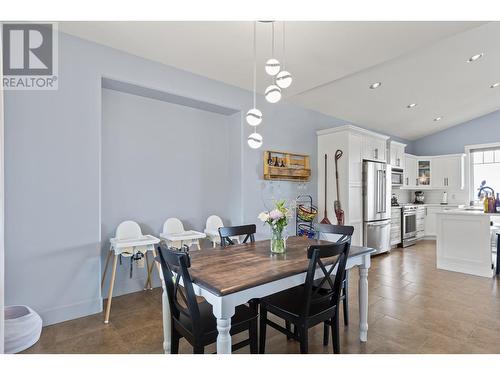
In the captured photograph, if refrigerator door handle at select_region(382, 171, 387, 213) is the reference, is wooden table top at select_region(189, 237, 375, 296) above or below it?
below

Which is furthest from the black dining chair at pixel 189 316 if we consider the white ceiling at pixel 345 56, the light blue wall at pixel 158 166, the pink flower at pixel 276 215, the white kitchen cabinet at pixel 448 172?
the white kitchen cabinet at pixel 448 172

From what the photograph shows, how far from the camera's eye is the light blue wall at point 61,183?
2.37m

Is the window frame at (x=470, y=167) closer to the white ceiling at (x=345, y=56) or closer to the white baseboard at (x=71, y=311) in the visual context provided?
the white ceiling at (x=345, y=56)

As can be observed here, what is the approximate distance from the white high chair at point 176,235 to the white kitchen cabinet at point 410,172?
590cm

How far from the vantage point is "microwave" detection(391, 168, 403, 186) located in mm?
6246

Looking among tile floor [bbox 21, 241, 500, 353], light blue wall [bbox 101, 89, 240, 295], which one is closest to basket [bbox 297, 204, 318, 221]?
light blue wall [bbox 101, 89, 240, 295]

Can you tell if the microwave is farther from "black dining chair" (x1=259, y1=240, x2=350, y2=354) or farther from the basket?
"black dining chair" (x1=259, y1=240, x2=350, y2=354)

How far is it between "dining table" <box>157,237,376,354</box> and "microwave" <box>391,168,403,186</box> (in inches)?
185

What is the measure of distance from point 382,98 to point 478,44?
148cm

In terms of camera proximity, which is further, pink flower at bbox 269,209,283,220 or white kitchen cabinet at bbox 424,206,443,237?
white kitchen cabinet at bbox 424,206,443,237

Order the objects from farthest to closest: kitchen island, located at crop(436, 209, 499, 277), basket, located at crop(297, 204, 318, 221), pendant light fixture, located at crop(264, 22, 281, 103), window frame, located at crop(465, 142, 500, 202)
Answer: window frame, located at crop(465, 142, 500, 202) < basket, located at crop(297, 204, 318, 221) < kitchen island, located at crop(436, 209, 499, 277) < pendant light fixture, located at crop(264, 22, 281, 103)
